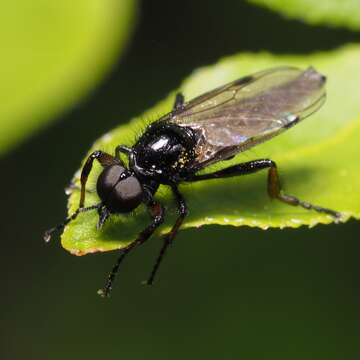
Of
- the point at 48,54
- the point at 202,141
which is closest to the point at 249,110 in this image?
the point at 202,141

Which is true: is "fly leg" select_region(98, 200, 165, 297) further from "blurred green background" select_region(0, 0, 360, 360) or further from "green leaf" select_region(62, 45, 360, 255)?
"blurred green background" select_region(0, 0, 360, 360)

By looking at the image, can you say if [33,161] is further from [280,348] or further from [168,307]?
[280,348]

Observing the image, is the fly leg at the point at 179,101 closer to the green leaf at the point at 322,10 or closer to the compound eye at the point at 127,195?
the compound eye at the point at 127,195

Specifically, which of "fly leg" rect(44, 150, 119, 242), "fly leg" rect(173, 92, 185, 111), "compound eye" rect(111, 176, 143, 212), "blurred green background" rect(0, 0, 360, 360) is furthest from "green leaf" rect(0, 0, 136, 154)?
"blurred green background" rect(0, 0, 360, 360)

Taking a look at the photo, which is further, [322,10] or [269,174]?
[269,174]

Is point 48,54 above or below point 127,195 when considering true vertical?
above

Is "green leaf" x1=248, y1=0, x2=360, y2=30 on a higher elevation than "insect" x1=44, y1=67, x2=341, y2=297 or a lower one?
higher

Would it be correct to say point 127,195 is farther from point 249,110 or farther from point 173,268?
point 173,268
